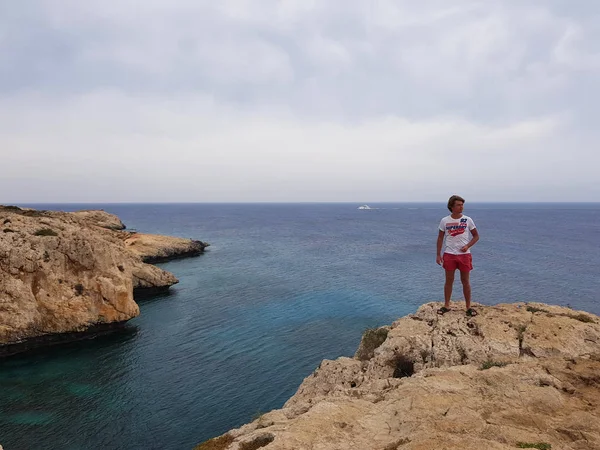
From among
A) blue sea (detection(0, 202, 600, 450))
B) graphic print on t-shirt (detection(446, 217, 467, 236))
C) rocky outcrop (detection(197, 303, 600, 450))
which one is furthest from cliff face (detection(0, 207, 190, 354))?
graphic print on t-shirt (detection(446, 217, 467, 236))

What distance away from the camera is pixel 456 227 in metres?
13.4

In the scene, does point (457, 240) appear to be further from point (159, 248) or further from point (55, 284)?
point (159, 248)

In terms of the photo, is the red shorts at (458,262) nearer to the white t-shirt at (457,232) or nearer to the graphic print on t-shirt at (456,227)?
the white t-shirt at (457,232)

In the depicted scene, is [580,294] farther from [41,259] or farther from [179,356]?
[41,259]

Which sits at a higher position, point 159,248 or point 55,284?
point 55,284

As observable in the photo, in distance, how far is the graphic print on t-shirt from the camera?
43.6 feet

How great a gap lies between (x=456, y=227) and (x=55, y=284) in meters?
36.7

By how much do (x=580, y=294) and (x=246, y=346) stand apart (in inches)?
1810

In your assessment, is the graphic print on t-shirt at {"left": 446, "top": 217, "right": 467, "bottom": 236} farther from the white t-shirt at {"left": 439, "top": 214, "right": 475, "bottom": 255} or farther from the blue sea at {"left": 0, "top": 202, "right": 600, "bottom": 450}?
the blue sea at {"left": 0, "top": 202, "right": 600, "bottom": 450}

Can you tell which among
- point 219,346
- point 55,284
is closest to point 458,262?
point 219,346

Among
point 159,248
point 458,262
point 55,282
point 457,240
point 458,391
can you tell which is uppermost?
point 457,240

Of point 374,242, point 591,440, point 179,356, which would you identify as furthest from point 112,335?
point 374,242

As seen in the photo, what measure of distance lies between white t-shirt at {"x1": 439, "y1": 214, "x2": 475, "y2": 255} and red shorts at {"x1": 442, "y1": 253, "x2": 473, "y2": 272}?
0.51ft

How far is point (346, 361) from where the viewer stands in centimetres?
1502
